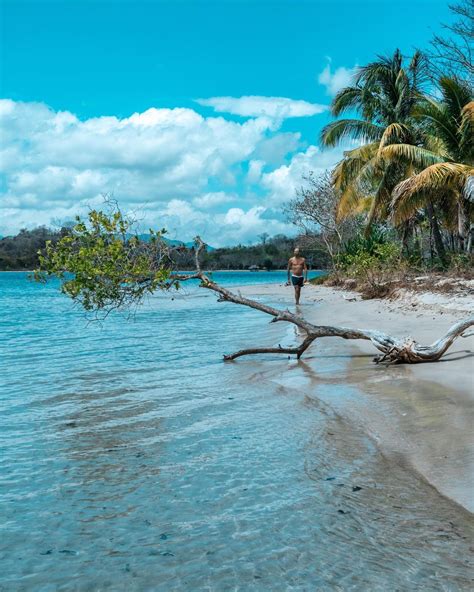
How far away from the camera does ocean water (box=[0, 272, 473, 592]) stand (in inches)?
127

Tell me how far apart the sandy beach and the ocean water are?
8.6 inches

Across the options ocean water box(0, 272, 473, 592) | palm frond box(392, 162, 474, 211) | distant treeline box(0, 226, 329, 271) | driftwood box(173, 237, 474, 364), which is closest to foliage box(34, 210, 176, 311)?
Result: driftwood box(173, 237, 474, 364)

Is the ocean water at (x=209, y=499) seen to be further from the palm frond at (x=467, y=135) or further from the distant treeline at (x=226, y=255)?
the distant treeline at (x=226, y=255)

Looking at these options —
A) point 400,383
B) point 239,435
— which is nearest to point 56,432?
point 239,435

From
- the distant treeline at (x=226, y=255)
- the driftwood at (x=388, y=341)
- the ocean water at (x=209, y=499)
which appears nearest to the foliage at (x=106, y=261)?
the driftwood at (x=388, y=341)

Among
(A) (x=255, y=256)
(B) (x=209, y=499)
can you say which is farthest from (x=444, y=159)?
(A) (x=255, y=256)

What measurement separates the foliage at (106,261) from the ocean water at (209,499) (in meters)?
1.92

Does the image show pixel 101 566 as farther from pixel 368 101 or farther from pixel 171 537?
pixel 368 101

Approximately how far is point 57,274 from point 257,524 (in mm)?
6786

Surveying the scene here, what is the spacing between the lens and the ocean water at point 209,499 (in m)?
3.22

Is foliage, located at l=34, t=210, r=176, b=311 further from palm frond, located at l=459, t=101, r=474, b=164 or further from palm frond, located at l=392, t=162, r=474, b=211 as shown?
palm frond, located at l=459, t=101, r=474, b=164

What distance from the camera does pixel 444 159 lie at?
21047 millimetres

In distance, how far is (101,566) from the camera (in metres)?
3.34

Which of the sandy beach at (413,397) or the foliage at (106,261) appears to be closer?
the sandy beach at (413,397)
